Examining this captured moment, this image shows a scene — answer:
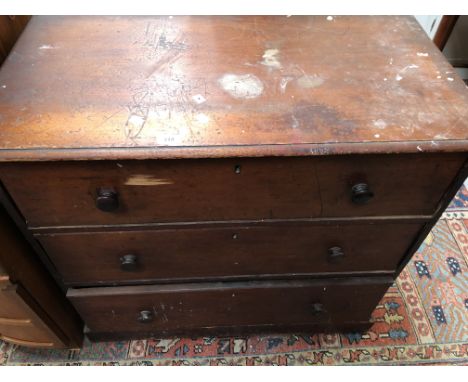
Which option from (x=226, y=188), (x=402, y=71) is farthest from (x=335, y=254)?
(x=402, y=71)

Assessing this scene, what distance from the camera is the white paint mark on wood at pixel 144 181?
79 centimetres

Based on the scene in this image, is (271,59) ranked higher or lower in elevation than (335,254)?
higher

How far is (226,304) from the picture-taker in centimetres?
121

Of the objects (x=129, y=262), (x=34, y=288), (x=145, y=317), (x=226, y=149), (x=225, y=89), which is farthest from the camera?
(x=145, y=317)

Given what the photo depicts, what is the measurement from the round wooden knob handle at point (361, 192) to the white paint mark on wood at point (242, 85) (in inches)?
11.3

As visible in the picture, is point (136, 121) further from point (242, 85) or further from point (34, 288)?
point (34, 288)

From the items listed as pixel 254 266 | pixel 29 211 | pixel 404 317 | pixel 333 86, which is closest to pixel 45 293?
pixel 29 211

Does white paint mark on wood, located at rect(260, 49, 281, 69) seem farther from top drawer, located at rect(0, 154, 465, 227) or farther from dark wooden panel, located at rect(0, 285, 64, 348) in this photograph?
dark wooden panel, located at rect(0, 285, 64, 348)

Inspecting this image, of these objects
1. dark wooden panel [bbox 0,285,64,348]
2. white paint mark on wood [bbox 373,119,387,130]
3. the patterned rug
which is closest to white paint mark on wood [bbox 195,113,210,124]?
white paint mark on wood [bbox 373,119,387,130]

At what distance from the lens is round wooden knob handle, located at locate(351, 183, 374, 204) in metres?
0.81

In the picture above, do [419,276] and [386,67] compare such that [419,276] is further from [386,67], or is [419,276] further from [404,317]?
[386,67]

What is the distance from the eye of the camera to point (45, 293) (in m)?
1.14

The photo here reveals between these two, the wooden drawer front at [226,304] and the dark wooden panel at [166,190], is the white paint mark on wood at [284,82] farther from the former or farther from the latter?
the wooden drawer front at [226,304]

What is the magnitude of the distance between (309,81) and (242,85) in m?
0.15
